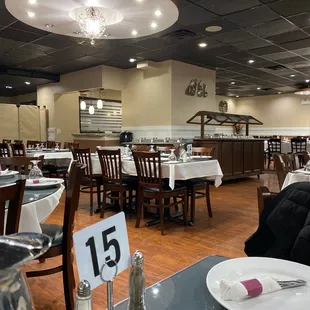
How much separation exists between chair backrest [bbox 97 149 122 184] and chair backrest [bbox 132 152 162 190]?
317mm

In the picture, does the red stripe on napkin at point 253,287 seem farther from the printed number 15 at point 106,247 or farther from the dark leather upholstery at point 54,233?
the dark leather upholstery at point 54,233

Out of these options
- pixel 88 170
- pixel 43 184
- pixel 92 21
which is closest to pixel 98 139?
pixel 88 170

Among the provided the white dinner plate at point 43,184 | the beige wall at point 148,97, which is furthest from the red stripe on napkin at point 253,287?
the beige wall at point 148,97

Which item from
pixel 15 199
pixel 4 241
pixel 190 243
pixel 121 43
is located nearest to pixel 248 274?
pixel 4 241

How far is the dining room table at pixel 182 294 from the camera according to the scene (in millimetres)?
711

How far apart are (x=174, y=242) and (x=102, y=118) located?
7.33 metres

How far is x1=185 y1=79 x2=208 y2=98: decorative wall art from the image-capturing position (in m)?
8.00

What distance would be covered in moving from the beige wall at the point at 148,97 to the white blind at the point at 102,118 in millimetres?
1496

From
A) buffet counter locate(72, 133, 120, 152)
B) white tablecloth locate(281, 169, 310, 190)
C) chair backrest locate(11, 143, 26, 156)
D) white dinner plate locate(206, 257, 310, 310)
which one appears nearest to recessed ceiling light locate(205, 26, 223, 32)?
white tablecloth locate(281, 169, 310, 190)

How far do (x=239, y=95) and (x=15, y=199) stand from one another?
13725 millimetres

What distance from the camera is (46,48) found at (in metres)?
6.58

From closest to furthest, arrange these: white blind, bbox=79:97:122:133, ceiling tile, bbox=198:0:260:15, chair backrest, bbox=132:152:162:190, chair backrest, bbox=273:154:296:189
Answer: chair backrest, bbox=273:154:296:189 → chair backrest, bbox=132:152:162:190 → ceiling tile, bbox=198:0:260:15 → white blind, bbox=79:97:122:133

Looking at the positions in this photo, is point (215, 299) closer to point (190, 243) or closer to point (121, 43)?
point (190, 243)

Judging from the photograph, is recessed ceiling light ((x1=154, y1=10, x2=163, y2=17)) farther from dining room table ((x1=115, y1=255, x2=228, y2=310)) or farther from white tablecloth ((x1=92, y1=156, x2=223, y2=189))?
dining room table ((x1=115, y1=255, x2=228, y2=310))
